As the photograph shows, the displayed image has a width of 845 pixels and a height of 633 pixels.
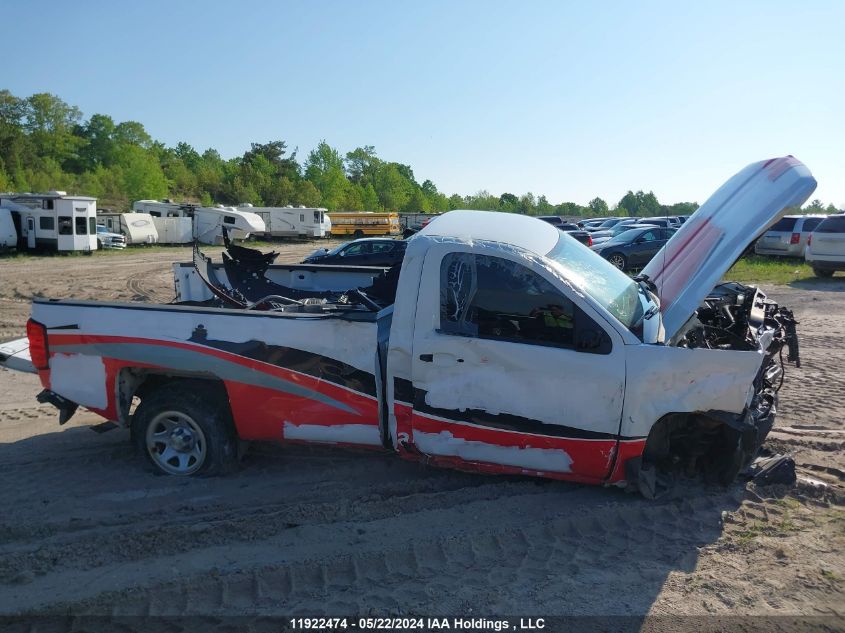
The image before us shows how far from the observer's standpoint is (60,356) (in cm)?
493

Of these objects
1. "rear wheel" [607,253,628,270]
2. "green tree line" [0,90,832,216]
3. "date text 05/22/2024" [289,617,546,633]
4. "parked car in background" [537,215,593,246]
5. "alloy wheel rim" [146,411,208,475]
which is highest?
"green tree line" [0,90,832,216]

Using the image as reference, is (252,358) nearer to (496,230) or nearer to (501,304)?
(501,304)

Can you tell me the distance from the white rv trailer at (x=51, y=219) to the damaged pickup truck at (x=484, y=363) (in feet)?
83.7

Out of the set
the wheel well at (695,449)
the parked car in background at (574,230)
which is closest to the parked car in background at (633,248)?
the parked car in background at (574,230)

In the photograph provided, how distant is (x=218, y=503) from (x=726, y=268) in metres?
3.78

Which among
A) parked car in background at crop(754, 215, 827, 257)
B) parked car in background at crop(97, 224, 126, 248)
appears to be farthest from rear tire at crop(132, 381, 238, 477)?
parked car in background at crop(97, 224, 126, 248)

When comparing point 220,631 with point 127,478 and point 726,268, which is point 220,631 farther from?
point 726,268

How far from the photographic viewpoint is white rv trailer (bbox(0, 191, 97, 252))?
88.6 feet

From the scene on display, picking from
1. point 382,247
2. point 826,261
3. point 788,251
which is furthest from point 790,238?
point 382,247

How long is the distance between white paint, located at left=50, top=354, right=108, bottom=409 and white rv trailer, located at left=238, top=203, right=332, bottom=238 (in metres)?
37.9

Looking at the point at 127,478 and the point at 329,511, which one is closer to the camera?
the point at 329,511

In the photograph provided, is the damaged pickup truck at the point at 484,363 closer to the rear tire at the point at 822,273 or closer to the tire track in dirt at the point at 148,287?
the tire track in dirt at the point at 148,287

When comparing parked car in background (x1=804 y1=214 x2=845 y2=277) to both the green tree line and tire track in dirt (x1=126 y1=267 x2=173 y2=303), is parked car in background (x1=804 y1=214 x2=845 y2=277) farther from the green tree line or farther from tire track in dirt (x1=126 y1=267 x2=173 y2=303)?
the green tree line

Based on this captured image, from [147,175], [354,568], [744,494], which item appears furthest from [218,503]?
[147,175]
